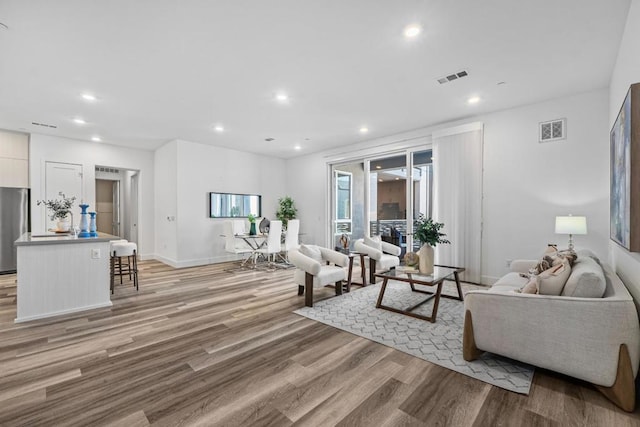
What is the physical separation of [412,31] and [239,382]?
3.31 m

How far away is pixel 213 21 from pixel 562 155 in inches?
191

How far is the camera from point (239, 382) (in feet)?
6.75

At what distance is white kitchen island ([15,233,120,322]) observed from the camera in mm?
3178

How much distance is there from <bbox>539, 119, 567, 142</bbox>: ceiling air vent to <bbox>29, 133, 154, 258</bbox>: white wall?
855cm

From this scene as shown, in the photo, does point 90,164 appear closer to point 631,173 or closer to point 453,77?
point 453,77

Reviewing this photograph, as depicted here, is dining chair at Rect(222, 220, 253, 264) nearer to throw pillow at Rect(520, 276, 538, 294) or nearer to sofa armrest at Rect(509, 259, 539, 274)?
sofa armrest at Rect(509, 259, 539, 274)

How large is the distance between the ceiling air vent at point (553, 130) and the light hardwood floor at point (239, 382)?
11.7 feet

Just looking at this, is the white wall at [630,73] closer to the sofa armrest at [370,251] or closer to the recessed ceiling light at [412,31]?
the recessed ceiling light at [412,31]

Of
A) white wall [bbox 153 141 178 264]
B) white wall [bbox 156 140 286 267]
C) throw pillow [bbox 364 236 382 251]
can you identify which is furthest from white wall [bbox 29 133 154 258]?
throw pillow [bbox 364 236 382 251]

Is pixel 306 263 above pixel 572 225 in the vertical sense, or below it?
below

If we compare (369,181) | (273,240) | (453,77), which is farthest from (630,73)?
(273,240)

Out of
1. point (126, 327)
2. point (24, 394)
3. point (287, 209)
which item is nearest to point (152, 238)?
point (287, 209)

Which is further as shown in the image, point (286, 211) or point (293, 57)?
point (286, 211)

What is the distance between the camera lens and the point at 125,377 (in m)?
2.13
